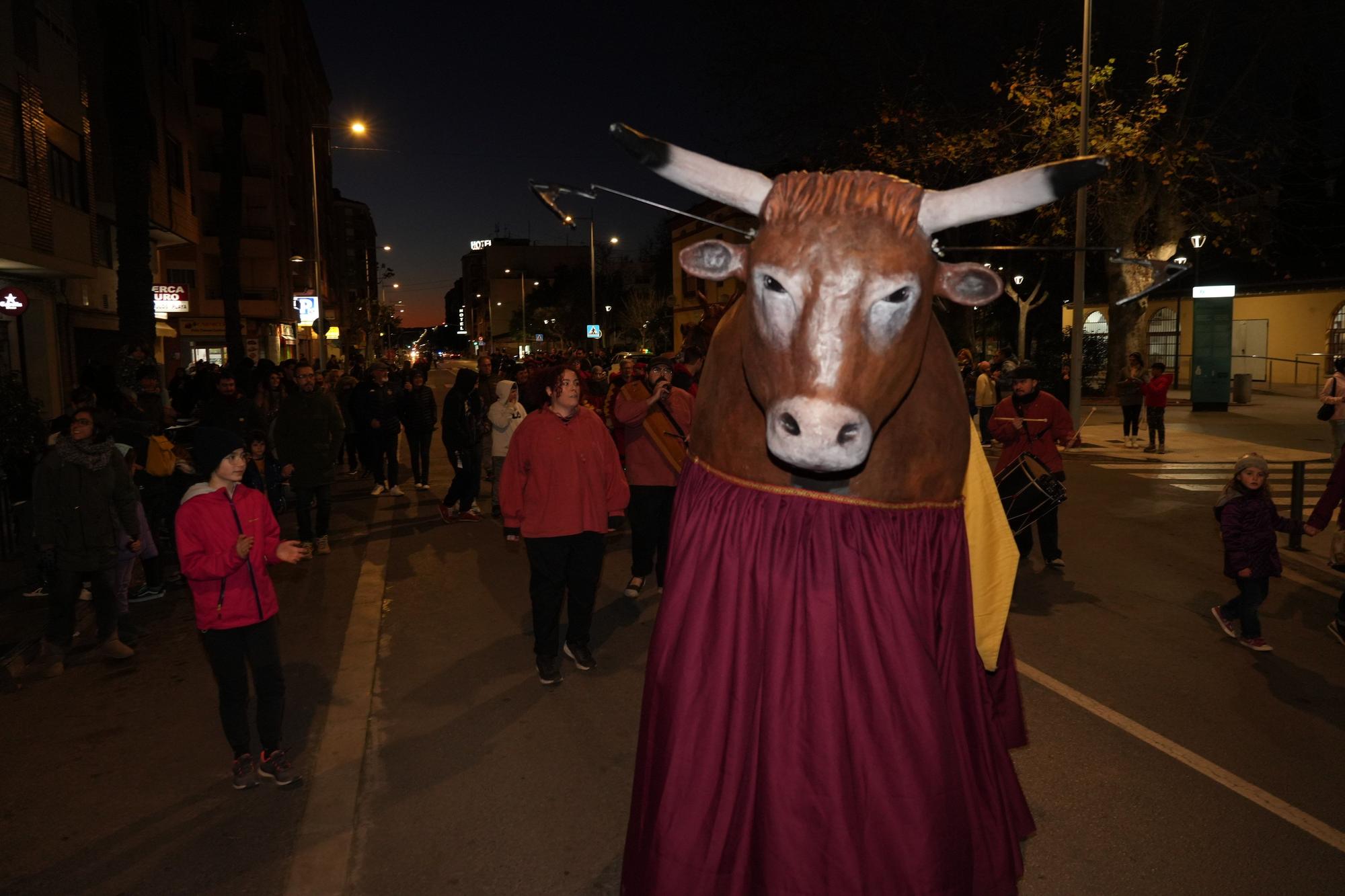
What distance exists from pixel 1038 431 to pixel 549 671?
4.57 m

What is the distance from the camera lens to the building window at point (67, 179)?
53.7 feet

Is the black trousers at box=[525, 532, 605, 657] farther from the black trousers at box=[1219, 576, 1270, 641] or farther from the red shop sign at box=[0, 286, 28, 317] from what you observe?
the red shop sign at box=[0, 286, 28, 317]

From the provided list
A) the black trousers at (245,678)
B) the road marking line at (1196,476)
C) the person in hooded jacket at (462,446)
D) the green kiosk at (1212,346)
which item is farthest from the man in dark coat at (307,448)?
the green kiosk at (1212,346)

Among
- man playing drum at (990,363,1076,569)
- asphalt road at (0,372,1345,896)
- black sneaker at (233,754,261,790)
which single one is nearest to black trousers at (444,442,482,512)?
asphalt road at (0,372,1345,896)

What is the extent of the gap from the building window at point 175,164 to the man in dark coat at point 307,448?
17275 millimetres

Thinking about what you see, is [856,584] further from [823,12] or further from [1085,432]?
[823,12]

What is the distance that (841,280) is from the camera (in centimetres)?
267

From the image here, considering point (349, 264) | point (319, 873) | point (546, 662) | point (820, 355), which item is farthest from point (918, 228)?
point (349, 264)

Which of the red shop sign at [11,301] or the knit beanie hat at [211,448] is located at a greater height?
the red shop sign at [11,301]

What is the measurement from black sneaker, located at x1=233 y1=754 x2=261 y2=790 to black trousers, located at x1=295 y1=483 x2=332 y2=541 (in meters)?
5.15

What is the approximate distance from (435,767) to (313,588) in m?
3.90

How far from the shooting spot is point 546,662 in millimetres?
5676

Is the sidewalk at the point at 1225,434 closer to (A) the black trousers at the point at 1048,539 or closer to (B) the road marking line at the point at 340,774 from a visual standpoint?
(A) the black trousers at the point at 1048,539

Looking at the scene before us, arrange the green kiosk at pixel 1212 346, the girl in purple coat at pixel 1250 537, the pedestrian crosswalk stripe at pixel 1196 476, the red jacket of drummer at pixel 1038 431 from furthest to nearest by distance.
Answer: the green kiosk at pixel 1212 346 < the pedestrian crosswalk stripe at pixel 1196 476 < the red jacket of drummer at pixel 1038 431 < the girl in purple coat at pixel 1250 537
